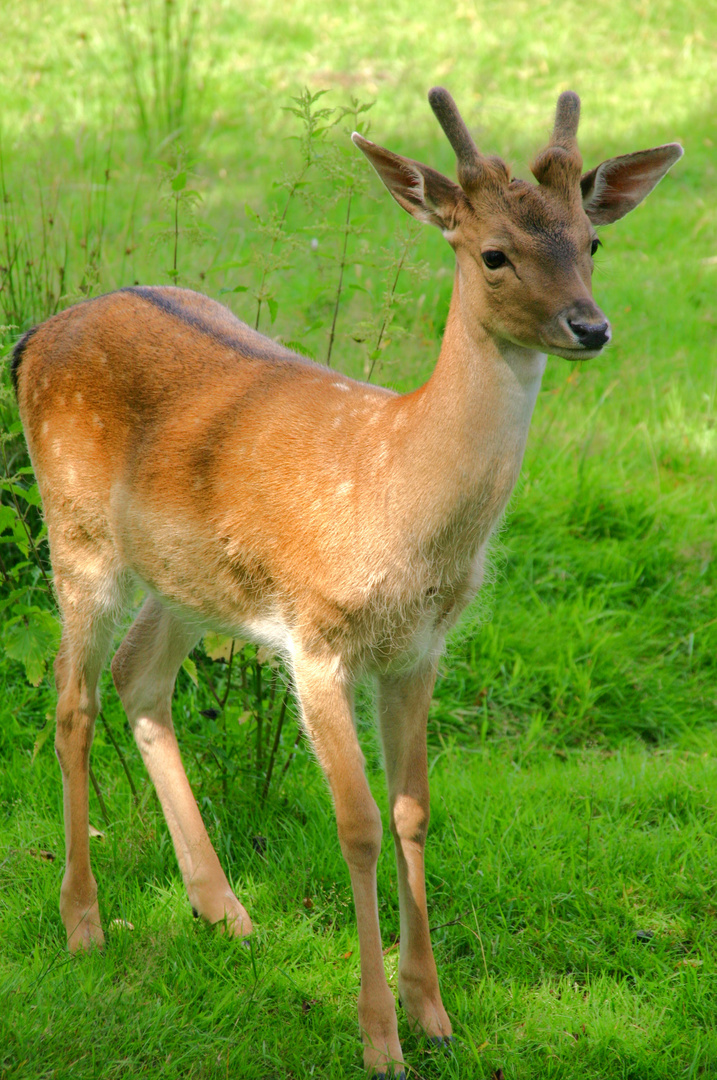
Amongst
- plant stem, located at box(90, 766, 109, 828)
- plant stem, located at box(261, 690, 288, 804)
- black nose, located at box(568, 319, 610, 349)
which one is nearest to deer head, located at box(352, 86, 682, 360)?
black nose, located at box(568, 319, 610, 349)

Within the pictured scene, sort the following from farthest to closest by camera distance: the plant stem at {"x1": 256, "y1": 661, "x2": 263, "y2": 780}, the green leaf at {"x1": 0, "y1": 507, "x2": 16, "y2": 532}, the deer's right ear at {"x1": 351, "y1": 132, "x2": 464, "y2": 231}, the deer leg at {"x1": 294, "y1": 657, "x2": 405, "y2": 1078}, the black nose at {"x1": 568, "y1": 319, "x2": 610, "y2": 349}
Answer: the plant stem at {"x1": 256, "y1": 661, "x2": 263, "y2": 780} → the green leaf at {"x1": 0, "y1": 507, "x2": 16, "y2": 532} → the deer leg at {"x1": 294, "y1": 657, "x2": 405, "y2": 1078} → the deer's right ear at {"x1": 351, "y1": 132, "x2": 464, "y2": 231} → the black nose at {"x1": 568, "y1": 319, "x2": 610, "y2": 349}

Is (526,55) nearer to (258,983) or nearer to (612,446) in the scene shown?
(612,446)

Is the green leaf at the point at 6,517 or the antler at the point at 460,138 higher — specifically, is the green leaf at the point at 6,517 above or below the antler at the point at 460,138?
below

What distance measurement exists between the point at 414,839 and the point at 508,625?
1.72m

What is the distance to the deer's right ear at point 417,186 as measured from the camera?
2797 millimetres

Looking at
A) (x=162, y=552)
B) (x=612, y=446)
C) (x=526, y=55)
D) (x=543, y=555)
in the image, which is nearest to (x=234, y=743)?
(x=162, y=552)

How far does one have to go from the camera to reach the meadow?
3.07 metres

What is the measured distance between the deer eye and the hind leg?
1.73 m

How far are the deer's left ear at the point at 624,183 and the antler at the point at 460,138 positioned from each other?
33cm

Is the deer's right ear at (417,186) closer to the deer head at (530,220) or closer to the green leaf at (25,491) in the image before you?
the deer head at (530,220)

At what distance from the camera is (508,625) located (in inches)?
A: 192

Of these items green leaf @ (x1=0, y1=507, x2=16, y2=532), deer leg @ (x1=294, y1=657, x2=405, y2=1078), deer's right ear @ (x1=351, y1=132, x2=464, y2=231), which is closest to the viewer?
deer's right ear @ (x1=351, y1=132, x2=464, y2=231)

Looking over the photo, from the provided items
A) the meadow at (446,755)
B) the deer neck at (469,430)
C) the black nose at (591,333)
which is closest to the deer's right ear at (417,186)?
the deer neck at (469,430)

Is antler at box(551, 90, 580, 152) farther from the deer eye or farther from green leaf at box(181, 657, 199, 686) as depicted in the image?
green leaf at box(181, 657, 199, 686)
